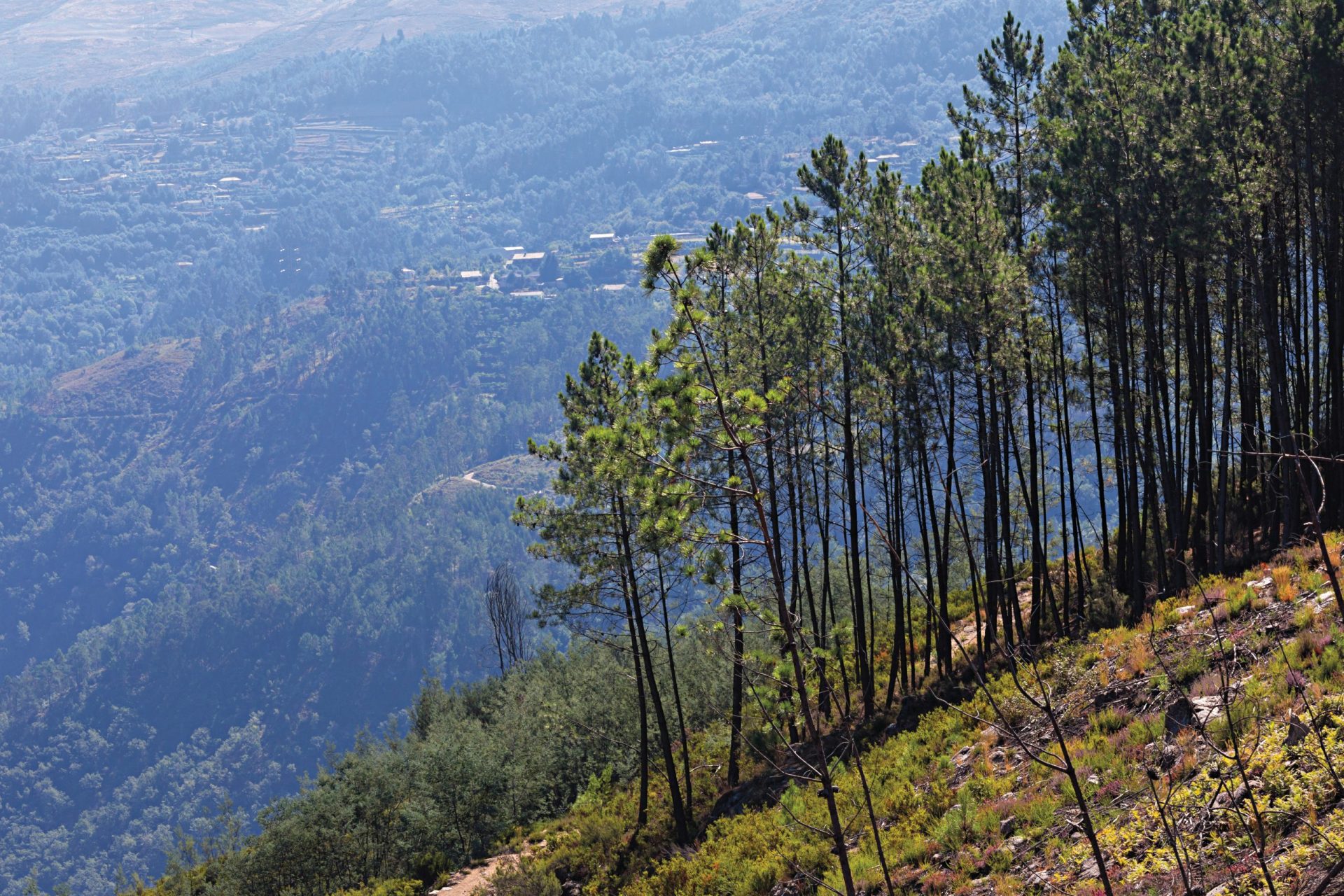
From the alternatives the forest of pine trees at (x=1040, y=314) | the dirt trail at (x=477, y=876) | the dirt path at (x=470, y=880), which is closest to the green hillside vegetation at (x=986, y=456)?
the forest of pine trees at (x=1040, y=314)

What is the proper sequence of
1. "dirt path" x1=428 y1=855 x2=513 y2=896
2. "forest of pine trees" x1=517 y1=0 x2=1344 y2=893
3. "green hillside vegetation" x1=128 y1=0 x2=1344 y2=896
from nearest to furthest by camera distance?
"green hillside vegetation" x1=128 y1=0 x2=1344 y2=896, "forest of pine trees" x1=517 y1=0 x2=1344 y2=893, "dirt path" x1=428 y1=855 x2=513 y2=896

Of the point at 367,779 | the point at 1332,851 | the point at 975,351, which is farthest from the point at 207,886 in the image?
the point at 1332,851

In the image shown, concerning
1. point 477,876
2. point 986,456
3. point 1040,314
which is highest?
point 1040,314

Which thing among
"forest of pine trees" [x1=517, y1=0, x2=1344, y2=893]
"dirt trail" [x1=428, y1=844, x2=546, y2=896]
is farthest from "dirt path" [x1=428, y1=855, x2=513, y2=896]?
"forest of pine trees" [x1=517, y1=0, x2=1344, y2=893]

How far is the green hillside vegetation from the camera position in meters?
15.1

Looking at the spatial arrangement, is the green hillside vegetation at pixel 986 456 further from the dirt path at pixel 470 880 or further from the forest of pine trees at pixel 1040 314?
the dirt path at pixel 470 880

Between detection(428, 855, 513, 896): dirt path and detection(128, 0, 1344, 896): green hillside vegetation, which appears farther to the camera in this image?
detection(428, 855, 513, 896): dirt path

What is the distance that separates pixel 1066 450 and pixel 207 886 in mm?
22401

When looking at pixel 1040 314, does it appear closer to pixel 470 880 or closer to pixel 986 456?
pixel 986 456

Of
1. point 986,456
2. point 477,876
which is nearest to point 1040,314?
point 986,456

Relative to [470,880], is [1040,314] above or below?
above

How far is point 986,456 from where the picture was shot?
2381 cm

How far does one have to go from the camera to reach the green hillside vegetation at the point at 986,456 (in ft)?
A: 49.4

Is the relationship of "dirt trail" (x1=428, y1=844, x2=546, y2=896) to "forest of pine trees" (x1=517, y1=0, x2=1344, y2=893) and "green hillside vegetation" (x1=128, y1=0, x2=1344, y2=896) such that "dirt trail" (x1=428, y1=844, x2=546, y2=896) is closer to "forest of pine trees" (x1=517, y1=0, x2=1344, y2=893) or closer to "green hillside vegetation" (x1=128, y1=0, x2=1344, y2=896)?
"green hillside vegetation" (x1=128, y1=0, x2=1344, y2=896)
